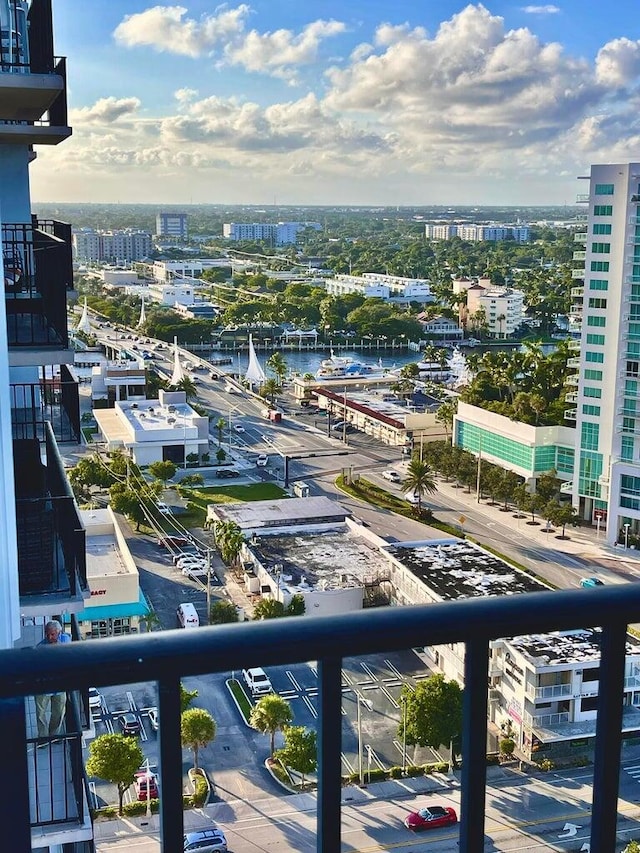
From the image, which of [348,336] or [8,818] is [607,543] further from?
[348,336]

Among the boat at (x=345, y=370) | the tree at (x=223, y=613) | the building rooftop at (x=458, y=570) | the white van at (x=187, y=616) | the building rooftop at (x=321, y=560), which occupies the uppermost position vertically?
the boat at (x=345, y=370)

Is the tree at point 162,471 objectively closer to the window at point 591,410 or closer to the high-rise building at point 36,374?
the window at point 591,410

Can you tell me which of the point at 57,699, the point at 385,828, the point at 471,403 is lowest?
the point at 385,828

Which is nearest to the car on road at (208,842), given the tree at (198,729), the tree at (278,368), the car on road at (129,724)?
the tree at (198,729)

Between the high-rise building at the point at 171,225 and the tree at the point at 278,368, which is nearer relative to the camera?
the tree at the point at 278,368

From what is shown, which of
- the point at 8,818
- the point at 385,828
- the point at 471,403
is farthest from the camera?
the point at 471,403

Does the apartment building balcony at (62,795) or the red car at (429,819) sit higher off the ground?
the apartment building balcony at (62,795)

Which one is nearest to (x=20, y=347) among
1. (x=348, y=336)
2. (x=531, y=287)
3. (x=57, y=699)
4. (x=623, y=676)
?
(x=57, y=699)
